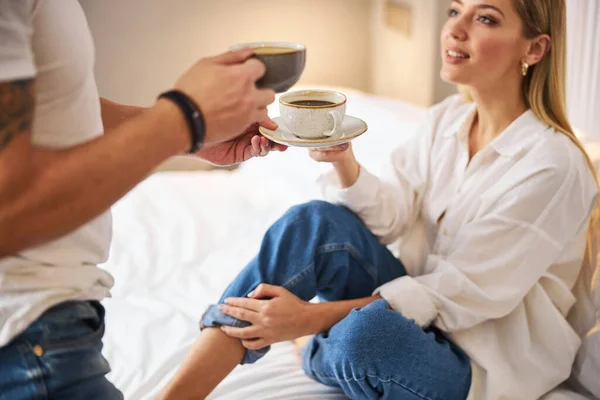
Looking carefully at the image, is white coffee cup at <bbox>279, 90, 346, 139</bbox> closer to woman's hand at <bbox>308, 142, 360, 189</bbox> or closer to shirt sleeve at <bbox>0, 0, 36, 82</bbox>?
woman's hand at <bbox>308, 142, 360, 189</bbox>

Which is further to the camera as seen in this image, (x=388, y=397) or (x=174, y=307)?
(x=174, y=307)

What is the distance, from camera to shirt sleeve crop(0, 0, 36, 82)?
0.67 meters

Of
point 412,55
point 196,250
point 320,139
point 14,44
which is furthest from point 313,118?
point 412,55

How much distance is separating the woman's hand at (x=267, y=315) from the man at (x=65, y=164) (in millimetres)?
375

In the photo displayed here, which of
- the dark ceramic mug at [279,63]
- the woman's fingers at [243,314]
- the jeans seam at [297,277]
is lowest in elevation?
the woman's fingers at [243,314]

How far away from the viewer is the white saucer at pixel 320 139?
1.03 meters

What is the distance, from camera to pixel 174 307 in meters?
1.60

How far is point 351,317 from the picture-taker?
126 cm

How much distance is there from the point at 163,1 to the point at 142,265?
1.20 m

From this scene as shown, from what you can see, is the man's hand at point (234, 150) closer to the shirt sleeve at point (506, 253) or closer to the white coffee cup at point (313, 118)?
the white coffee cup at point (313, 118)

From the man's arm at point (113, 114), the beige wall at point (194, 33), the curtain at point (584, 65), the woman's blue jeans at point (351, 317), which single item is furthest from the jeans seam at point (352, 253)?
the beige wall at point (194, 33)

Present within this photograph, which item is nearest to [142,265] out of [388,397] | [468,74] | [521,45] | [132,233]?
[132,233]

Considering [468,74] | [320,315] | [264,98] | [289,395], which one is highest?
[264,98]

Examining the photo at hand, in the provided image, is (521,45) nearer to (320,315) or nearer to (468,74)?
(468,74)
